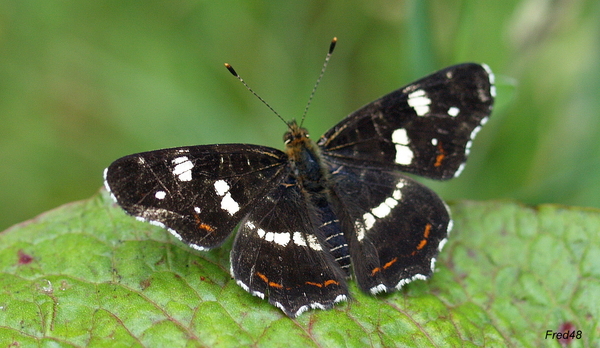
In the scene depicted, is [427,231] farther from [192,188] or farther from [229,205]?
[192,188]

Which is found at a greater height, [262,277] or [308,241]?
[308,241]

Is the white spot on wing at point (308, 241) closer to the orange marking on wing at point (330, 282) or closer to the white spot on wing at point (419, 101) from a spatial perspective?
the orange marking on wing at point (330, 282)

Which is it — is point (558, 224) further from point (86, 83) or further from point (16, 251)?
point (86, 83)

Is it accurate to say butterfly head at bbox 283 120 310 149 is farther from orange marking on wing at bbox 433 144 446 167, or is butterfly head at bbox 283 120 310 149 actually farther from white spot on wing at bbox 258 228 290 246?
orange marking on wing at bbox 433 144 446 167

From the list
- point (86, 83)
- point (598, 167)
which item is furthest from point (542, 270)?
point (86, 83)

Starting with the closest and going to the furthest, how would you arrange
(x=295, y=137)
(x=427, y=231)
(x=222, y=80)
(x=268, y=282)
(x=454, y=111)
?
(x=268, y=282) < (x=427, y=231) < (x=295, y=137) < (x=454, y=111) < (x=222, y=80)

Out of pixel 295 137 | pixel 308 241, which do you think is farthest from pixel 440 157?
pixel 308 241
